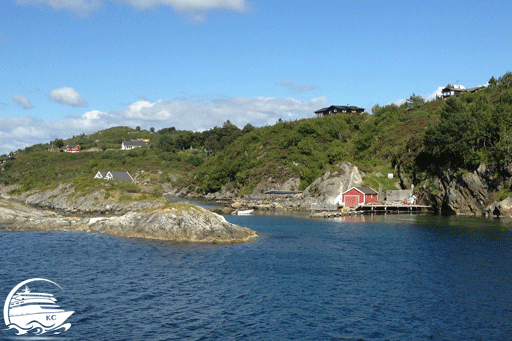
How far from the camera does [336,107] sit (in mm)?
175625

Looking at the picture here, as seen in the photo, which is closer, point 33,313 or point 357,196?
point 33,313

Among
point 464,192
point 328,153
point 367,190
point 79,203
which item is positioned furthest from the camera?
point 328,153

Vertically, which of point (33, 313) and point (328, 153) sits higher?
point (328, 153)

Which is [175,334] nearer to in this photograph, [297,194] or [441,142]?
[441,142]

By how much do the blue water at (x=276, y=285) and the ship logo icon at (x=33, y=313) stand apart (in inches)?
27.8

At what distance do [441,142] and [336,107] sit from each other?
9042 centimetres

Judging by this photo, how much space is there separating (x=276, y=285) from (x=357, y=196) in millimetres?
66056

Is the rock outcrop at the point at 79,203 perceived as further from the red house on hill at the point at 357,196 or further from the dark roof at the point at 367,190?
the dark roof at the point at 367,190

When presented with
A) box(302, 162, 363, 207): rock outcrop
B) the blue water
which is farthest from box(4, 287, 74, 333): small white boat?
box(302, 162, 363, 207): rock outcrop

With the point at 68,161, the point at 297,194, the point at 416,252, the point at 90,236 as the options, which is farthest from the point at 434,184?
the point at 68,161

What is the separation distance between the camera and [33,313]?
26.3 meters

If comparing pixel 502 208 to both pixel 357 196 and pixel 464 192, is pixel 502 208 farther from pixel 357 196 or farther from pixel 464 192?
pixel 357 196

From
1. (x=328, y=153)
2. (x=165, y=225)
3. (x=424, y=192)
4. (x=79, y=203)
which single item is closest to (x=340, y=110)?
(x=328, y=153)

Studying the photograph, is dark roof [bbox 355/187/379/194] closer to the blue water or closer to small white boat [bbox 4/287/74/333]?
the blue water
